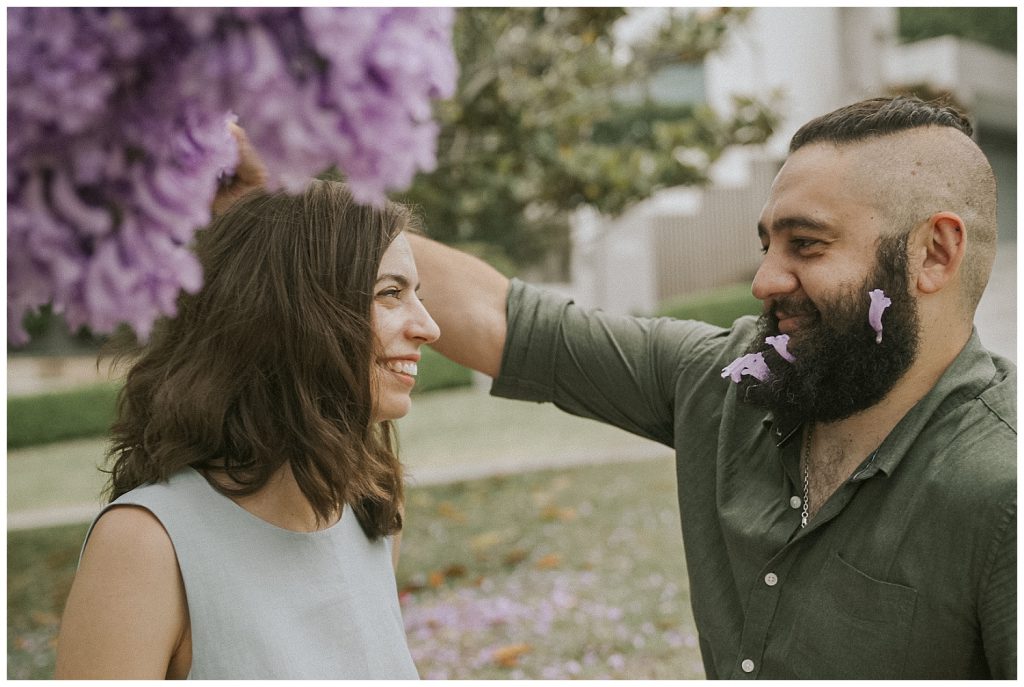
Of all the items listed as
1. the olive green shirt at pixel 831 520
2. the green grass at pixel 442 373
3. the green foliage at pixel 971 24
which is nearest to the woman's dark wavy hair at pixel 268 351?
the olive green shirt at pixel 831 520

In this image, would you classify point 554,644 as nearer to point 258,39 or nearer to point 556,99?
point 556,99

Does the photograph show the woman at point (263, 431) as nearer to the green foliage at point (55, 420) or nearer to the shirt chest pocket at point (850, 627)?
the shirt chest pocket at point (850, 627)

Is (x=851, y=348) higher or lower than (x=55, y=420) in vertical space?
higher

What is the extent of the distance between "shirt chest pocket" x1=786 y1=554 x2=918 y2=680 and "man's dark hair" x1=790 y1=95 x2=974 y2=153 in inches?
26.6

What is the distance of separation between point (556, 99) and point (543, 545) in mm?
2295

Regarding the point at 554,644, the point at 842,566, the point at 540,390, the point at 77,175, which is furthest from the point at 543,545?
the point at 77,175

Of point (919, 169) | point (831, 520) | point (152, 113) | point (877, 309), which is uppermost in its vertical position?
point (152, 113)

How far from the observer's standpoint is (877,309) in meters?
1.58

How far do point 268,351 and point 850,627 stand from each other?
0.97m

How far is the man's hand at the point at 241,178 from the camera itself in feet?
2.98

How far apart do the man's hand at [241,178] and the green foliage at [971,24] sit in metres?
1.30

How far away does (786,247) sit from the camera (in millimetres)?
1597

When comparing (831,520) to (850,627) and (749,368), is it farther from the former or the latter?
(749,368)

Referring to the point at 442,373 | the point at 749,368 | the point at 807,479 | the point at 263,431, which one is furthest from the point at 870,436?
the point at 442,373
